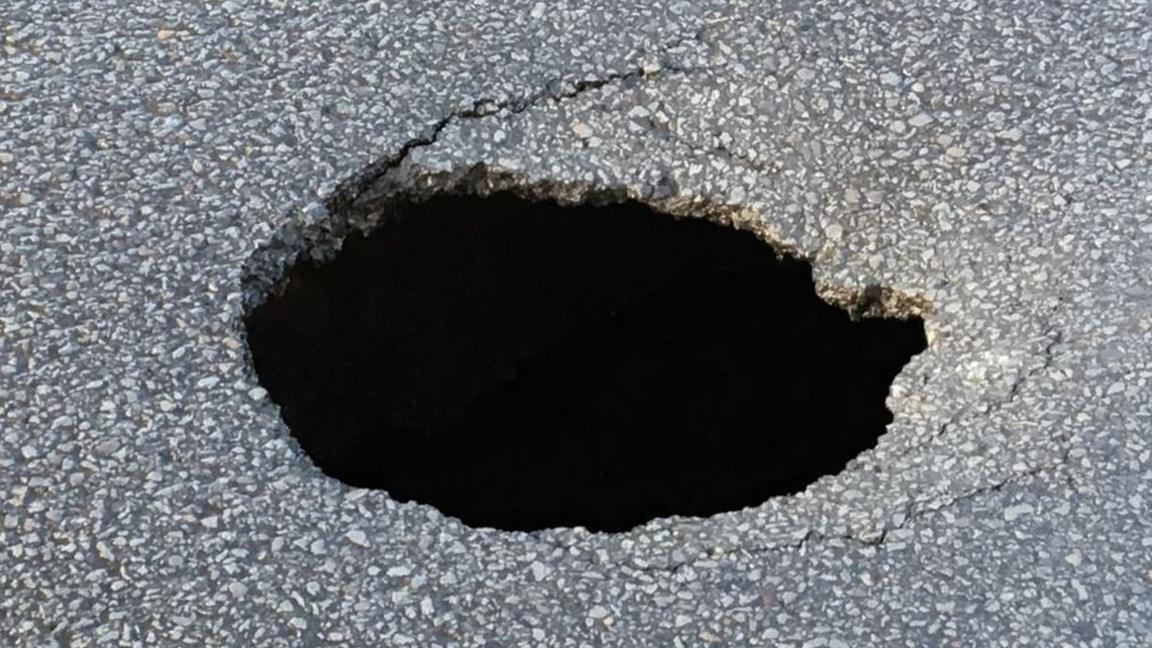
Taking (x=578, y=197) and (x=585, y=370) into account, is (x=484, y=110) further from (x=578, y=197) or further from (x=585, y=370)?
(x=585, y=370)

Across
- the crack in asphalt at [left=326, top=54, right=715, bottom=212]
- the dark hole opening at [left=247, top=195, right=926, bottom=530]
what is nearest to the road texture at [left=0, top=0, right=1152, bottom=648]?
the crack in asphalt at [left=326, top=54, right=715, bottom=212]

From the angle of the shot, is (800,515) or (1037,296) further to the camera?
(1037,296)

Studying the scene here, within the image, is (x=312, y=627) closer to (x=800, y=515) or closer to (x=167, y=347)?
(x=167, y=347)

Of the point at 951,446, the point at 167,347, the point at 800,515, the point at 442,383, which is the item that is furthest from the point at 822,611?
the point at 442,383

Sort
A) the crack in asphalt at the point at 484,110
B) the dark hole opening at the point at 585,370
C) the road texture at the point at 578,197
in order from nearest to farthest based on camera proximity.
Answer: the road texture at the point at 578,197
the crack in asphalt at the point at 484,110
the dark hole opening at the point at 585,370

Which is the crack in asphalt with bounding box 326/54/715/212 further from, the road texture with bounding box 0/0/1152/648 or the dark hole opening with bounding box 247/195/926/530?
the dark hole opening with bounding box 247/195/926/530

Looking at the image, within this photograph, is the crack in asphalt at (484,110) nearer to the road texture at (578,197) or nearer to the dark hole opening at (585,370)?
the road texture at (578,197)

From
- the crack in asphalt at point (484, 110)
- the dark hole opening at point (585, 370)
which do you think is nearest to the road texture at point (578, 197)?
the crack in asphalt at point (484, 110)
